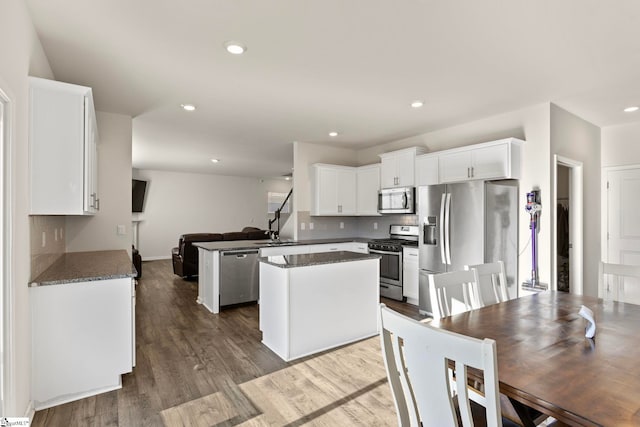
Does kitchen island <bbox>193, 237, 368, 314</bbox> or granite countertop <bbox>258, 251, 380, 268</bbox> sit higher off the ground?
granite countertop <bbox>258, 251, 380, 268</bbox>

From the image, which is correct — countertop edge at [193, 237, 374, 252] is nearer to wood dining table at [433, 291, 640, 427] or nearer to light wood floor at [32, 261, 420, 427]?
light wood floor at [32, 261, 420, 427]

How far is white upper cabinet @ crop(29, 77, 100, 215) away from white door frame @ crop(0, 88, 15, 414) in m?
0.49

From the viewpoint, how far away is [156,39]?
2359 mm

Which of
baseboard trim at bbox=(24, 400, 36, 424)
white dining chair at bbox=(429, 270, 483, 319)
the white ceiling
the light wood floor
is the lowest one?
the light wood floor

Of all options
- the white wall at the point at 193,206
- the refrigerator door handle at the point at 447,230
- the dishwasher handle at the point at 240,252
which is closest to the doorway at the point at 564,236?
the refrigerator door handle at the point at 447,230

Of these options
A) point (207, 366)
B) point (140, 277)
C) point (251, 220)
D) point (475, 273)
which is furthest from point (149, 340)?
point (251, 220)

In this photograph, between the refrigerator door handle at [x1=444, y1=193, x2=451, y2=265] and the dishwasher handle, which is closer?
the refrigerator door handle at [x1=444, y1=193, x2=451, y2=265]

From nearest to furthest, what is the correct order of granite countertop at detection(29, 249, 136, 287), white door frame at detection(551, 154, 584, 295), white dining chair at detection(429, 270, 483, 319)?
1. white dining chair at detection(429, 270, 483, 319)
2. granite countertop at detection(29, 249, 136, 287)
3. white door frame at detection(551, 154, 584, 295)

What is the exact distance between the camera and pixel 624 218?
451 cm

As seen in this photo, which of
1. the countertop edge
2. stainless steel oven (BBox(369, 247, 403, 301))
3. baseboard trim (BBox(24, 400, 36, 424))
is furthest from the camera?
stainless steel oven (BBox(369, 247, 403, 301))

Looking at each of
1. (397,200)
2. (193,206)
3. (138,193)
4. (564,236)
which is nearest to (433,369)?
(397,200)

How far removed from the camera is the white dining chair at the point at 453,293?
6.14ft

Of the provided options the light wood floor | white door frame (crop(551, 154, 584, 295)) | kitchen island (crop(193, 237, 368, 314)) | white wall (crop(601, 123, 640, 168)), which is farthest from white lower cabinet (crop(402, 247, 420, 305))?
white wall (crop(601, 123, 640, 168))

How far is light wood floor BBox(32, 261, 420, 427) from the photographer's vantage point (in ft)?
6.84
